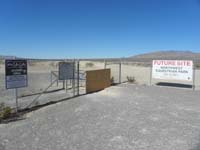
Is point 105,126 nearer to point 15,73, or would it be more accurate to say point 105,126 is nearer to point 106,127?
point 106,127

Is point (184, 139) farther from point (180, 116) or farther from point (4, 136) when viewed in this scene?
point (4, 136)

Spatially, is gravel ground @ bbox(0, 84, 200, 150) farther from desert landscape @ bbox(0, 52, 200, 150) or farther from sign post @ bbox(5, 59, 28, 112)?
sign post @ bbox(5, 59, 28, 112)

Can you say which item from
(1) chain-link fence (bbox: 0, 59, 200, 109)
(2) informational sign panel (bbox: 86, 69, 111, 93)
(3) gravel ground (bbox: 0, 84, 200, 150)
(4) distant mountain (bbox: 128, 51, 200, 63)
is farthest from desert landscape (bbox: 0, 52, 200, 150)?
(4) distant mountain (bbox: 128, 51, 200, 63)

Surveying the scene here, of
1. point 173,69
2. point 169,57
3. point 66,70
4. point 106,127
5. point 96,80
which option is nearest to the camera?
point 106,127

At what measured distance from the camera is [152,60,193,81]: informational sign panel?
16859 millimetres

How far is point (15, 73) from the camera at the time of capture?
8.83 metres

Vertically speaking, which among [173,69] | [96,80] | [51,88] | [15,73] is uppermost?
[173,69]

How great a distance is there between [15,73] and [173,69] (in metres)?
12.1

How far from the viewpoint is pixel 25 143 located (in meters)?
6.02

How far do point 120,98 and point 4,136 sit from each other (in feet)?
22.4

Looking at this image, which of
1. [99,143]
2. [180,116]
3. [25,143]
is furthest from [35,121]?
[180,116]

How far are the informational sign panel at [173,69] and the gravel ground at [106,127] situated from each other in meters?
6.51

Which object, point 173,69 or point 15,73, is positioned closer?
point 15,73

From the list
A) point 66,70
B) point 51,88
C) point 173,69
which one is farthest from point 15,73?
point 173,69
